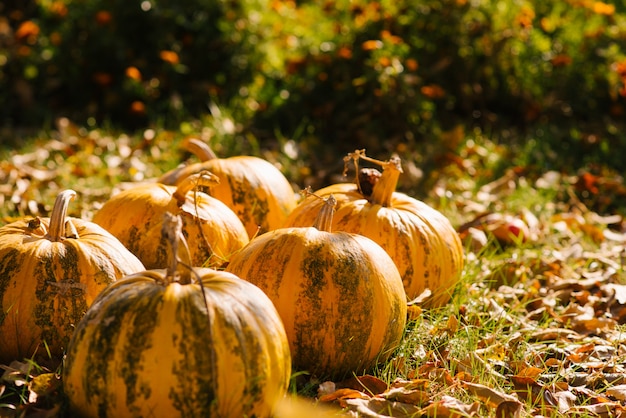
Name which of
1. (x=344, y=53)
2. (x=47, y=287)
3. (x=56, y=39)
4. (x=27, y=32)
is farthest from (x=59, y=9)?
(x=47, y=287)

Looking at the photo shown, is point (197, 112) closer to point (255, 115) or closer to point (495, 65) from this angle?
point (255, 115)

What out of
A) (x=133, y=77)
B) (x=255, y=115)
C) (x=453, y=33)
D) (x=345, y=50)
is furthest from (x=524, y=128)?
(x=133, y=77)

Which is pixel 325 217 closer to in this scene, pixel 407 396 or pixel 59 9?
pixel 407 396

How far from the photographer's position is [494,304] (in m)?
3.80

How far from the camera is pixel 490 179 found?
6082 millimetres

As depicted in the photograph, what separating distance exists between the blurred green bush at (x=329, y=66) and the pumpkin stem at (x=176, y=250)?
13.2 ft

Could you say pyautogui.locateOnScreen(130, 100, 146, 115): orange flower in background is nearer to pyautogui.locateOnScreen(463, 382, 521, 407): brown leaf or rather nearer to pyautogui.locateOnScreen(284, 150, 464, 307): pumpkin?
pyautogui.locateOnScreen(284, 150, 464, 307): pumpkin

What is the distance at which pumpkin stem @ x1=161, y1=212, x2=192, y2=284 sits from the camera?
238cm

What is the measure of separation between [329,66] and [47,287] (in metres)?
4.37

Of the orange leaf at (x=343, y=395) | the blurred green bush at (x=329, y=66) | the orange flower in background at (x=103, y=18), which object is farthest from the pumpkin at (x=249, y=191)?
the orange flower in background at (x=103, y=18)

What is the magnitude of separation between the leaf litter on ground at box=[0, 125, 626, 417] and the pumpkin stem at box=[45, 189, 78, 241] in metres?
0.51

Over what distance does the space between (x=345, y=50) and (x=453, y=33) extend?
3.35 ft

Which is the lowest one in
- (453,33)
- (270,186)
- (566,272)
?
(566,272)

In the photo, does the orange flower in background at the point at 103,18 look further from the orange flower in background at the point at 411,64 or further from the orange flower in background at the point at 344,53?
the orange flower in background at the point at 411,64
